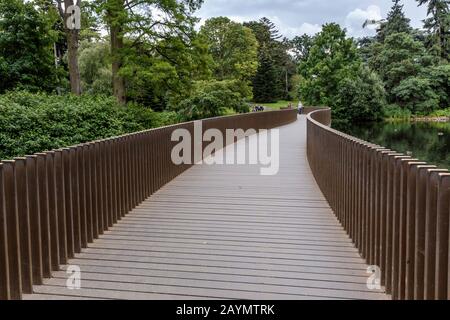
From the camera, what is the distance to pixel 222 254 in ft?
15.2

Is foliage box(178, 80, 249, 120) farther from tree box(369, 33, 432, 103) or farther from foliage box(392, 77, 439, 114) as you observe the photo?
tree box(369, 33, 432, 103)

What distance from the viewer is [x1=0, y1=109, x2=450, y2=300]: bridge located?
3352 millimetres

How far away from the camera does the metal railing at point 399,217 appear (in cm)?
278

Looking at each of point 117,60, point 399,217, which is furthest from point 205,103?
point 399,217

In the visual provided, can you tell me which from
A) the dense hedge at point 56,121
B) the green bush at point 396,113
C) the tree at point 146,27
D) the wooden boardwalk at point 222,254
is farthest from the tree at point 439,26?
the wooden boardwalk at point 222,254

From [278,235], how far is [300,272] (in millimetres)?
1200

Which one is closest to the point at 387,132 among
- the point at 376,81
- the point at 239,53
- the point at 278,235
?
the point at 376,81

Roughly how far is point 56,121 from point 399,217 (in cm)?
1102

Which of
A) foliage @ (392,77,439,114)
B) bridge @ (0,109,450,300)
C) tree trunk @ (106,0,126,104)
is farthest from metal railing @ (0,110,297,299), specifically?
foliage @ (392,77,439,114)

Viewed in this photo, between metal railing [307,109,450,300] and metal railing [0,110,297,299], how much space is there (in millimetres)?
2794

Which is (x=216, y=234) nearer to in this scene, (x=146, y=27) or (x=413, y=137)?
(x=146, y=27)

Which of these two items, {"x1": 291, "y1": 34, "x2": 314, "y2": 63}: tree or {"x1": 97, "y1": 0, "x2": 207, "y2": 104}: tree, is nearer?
{"x1": 97, "y1": 0, "x2": 207, "y2": 104}: tree

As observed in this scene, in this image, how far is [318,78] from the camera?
54562mm

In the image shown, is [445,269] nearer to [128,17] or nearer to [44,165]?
[44,165]
